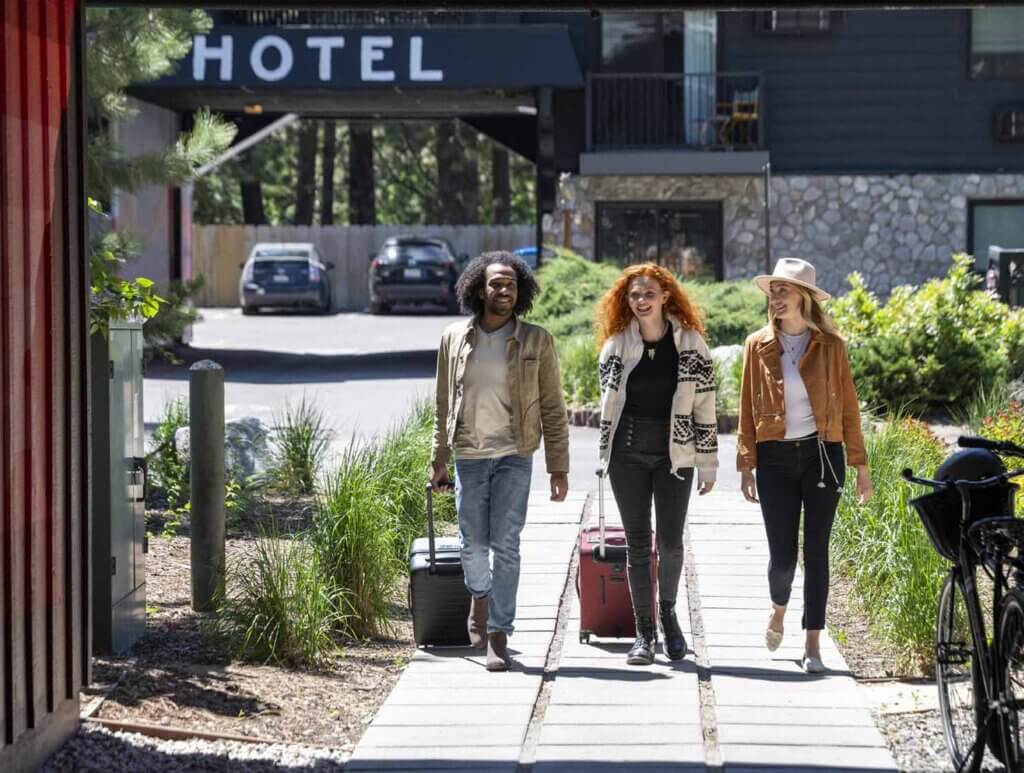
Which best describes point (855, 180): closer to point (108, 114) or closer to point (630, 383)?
point (108, 114)

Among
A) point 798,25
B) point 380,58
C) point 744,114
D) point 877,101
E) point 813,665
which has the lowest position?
point 813,665

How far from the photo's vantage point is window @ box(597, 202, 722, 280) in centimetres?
2748

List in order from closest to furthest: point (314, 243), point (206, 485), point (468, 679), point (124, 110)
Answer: point (468, 679) < point (206, 485) < point (124, 110) < point (314, 243)

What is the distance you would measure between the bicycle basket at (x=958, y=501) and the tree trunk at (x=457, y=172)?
49989 mm

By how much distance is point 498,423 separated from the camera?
7.36 metres

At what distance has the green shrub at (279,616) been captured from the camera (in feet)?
24.5

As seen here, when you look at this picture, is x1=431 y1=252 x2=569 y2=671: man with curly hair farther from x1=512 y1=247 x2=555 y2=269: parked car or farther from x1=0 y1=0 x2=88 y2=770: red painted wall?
x1=512 y1=247 x2=555 y2=269: parked car

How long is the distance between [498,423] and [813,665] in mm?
Answer: 1703

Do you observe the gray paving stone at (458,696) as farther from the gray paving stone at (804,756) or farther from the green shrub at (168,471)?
the green shrub at (168,471)

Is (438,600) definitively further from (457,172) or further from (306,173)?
(457,172)

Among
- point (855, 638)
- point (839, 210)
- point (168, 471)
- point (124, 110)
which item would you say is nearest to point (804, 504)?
point (855, 638)

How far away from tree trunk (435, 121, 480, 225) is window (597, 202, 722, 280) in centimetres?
2795

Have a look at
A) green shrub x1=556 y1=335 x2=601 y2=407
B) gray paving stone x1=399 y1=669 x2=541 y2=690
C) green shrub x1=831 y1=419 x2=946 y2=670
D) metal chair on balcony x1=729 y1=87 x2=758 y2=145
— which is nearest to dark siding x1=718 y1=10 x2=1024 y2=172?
metal chair on balcony x1=729 y1=87 x2=758 y2=145

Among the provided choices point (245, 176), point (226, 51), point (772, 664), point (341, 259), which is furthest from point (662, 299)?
point (245, 176)
